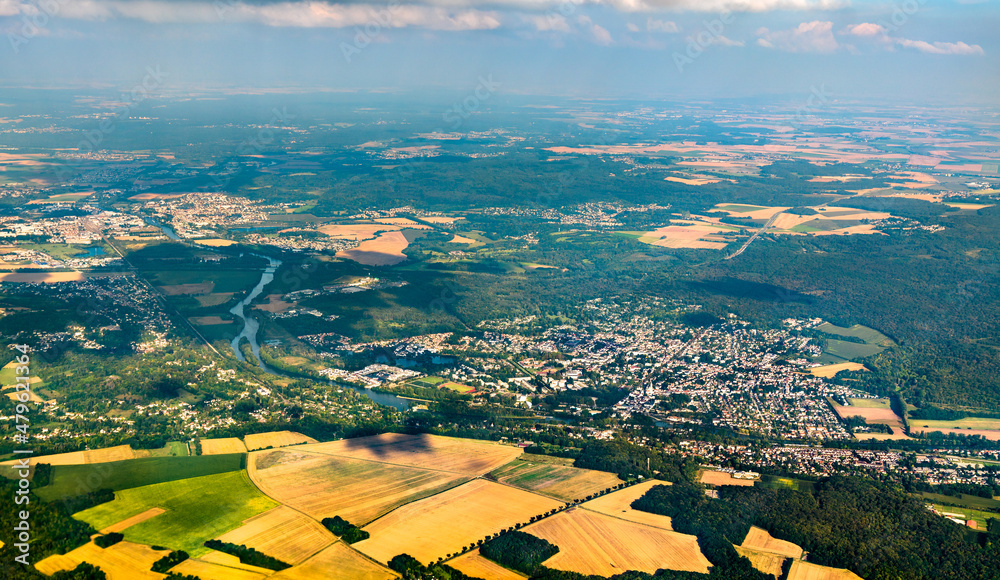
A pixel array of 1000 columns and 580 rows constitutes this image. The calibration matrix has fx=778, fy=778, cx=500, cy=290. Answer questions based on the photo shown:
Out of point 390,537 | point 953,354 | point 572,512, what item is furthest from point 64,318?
point 953,354

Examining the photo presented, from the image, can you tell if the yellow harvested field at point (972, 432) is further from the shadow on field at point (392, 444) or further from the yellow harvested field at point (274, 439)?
the yellow harvested field at point (274, 439)

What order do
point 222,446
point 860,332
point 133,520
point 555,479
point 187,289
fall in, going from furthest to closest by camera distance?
point 187,289 < point 860,332 < point 222,446 < point 555,479 < point 133,520

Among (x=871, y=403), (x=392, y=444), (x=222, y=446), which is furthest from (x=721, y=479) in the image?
(x=222, y=446)

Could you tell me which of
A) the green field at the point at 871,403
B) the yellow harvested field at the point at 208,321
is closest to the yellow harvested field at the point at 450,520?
the green field at the point at 871,403

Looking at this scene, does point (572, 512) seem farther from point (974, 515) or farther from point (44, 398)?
point (44, 398)

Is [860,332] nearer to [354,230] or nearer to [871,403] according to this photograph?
[871,403]

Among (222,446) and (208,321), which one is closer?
(222,446)

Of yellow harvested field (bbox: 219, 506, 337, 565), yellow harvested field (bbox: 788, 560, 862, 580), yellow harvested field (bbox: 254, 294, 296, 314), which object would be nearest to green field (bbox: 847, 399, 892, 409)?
yellow harvested field (bbox: 788, 560, 862, 580)
